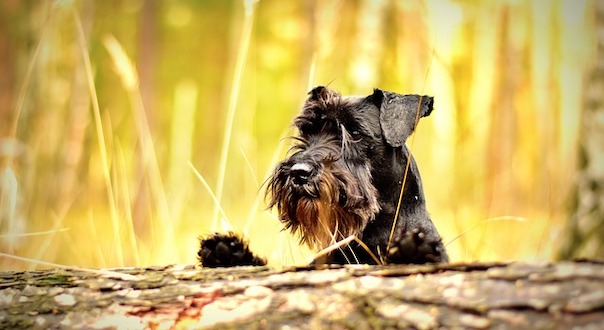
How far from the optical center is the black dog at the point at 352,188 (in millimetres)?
3037

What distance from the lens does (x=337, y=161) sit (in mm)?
3152

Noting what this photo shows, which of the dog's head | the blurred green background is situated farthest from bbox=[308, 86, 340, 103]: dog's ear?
the blurred green background

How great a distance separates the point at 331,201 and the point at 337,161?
0.21 meters

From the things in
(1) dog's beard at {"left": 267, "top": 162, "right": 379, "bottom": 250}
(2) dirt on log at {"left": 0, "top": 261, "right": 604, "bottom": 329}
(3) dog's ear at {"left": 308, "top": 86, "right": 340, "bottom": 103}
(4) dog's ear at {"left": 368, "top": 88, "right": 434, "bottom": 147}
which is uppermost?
(3) dog's ear at {"left": 308, "top": 86, "right": 340, "bottom": 103}

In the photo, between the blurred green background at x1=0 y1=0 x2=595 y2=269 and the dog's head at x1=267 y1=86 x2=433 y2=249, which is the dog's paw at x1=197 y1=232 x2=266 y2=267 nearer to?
the blurred green background at x1=0 y1=0 x2=595 y2=269

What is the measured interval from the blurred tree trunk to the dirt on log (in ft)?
6.66

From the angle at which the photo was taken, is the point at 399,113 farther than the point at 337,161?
Yes

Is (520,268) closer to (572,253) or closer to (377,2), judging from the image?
(572,253)

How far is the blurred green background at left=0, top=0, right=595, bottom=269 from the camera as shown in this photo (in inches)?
143

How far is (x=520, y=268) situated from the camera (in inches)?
72.3

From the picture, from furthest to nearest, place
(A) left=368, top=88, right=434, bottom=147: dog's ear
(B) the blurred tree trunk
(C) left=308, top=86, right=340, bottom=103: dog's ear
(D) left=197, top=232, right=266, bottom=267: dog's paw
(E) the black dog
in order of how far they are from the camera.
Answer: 1. (B) the blurred tree trunk
2. (C) left=308, top=86, right=340, bottom=103: dog's ear
3. (A) left=368, top=88, right=434, bottom=147: dog's ear
4. (E) the black dog
5. (D) left=197, top=232, right=266, bottom=267: dog's paw

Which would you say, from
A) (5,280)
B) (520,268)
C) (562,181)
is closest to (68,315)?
(5,280)

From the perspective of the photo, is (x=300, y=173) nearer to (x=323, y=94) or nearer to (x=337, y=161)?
(x=337, y=161)

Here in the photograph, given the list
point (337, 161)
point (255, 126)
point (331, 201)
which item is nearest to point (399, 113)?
point (337, 161)
